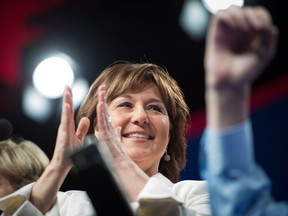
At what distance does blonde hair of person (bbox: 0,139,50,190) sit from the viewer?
1488 mm

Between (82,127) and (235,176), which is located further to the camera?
(82,127)

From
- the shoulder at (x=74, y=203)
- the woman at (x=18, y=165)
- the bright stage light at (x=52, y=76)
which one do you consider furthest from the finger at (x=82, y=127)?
the bright stage light at (x=52, y=76)

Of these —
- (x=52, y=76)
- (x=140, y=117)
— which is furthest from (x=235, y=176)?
(x=52, y=76)

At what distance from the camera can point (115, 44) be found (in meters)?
1.79

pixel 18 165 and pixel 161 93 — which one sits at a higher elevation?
pixel 161 93

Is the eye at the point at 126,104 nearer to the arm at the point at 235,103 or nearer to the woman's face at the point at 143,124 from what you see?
the woman's face at the point at 143,124

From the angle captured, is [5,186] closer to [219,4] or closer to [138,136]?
[138,136]

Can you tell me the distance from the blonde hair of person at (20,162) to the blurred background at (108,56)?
0.58 feet

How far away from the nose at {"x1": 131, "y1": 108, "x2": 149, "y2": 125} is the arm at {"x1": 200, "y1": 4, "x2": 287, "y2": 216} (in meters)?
0.46

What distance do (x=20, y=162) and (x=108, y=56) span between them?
0.51 metres

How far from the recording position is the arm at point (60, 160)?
3.57 feet

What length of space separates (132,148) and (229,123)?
1.57 ft

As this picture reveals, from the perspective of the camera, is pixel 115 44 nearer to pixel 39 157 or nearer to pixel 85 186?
pixel 39 157

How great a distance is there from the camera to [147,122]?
130 cm
